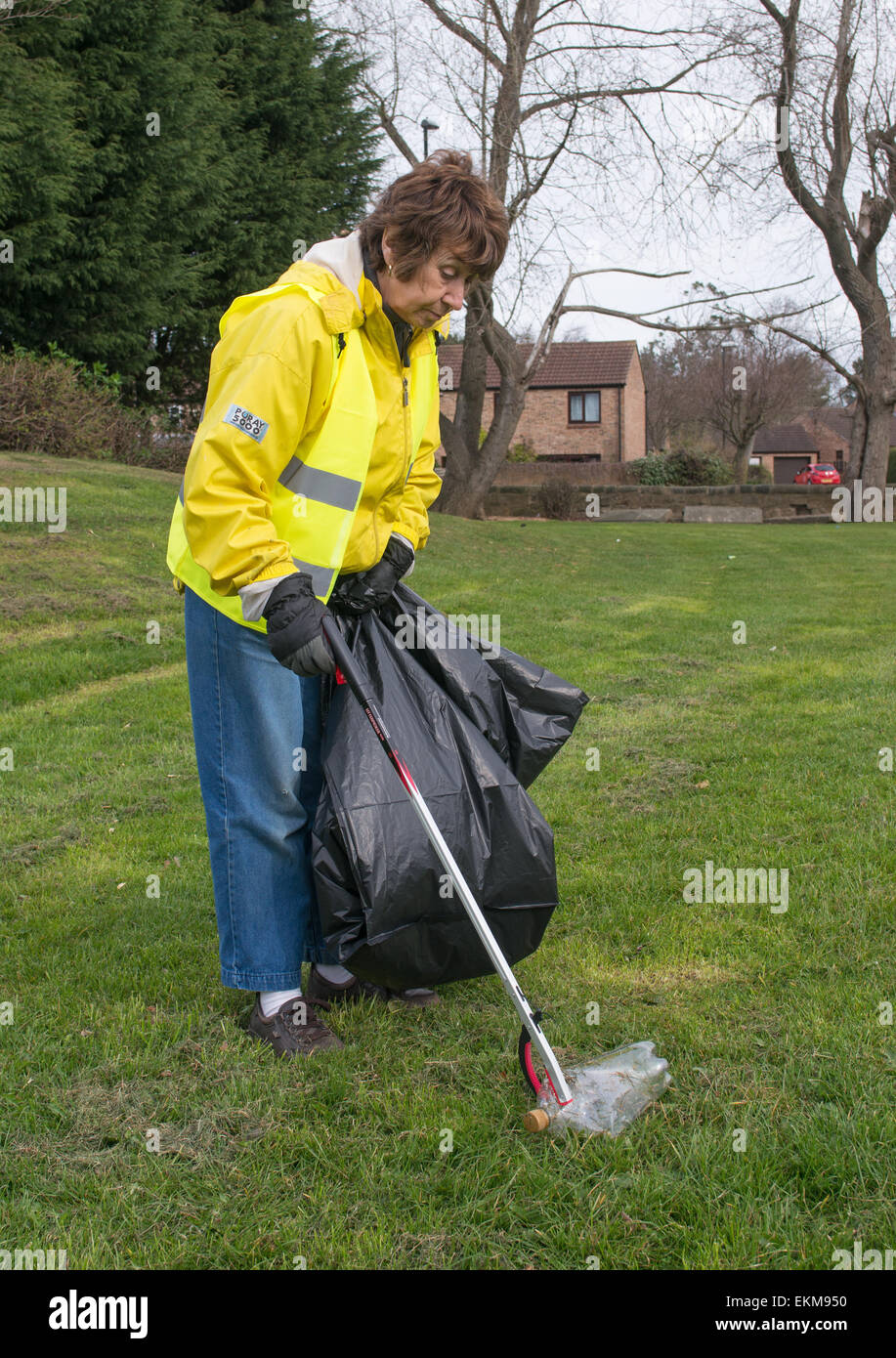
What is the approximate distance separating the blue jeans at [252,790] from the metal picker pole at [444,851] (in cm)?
23

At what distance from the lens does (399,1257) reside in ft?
6.85

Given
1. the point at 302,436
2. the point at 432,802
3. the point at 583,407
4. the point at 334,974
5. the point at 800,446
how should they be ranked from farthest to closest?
the point at 800,446 → the point at 583,407 → the point at 334,974 → the point at 432,802 → the point at 302,436

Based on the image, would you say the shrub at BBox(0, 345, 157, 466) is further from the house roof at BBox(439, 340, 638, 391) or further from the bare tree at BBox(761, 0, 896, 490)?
the house roof at BBox(439, 340, 638, 391)

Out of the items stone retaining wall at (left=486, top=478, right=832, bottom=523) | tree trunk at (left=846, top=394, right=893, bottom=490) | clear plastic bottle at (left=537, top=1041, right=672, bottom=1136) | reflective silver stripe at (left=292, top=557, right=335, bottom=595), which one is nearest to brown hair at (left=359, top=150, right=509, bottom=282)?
reflective silver stripe at (left=292, top=557, right=335, bottom=595)

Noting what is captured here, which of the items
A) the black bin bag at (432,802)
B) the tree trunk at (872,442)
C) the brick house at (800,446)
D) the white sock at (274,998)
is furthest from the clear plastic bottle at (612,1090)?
the brick house at (800,446)

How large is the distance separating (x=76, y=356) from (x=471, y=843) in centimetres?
1438

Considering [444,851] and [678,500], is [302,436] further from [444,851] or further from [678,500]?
[678,500]

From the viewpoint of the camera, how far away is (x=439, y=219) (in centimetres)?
252

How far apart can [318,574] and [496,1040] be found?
1256 mm

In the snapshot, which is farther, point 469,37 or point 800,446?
point 800,446

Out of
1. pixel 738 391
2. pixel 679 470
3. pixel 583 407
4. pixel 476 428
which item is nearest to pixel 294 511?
pixel 476 428
